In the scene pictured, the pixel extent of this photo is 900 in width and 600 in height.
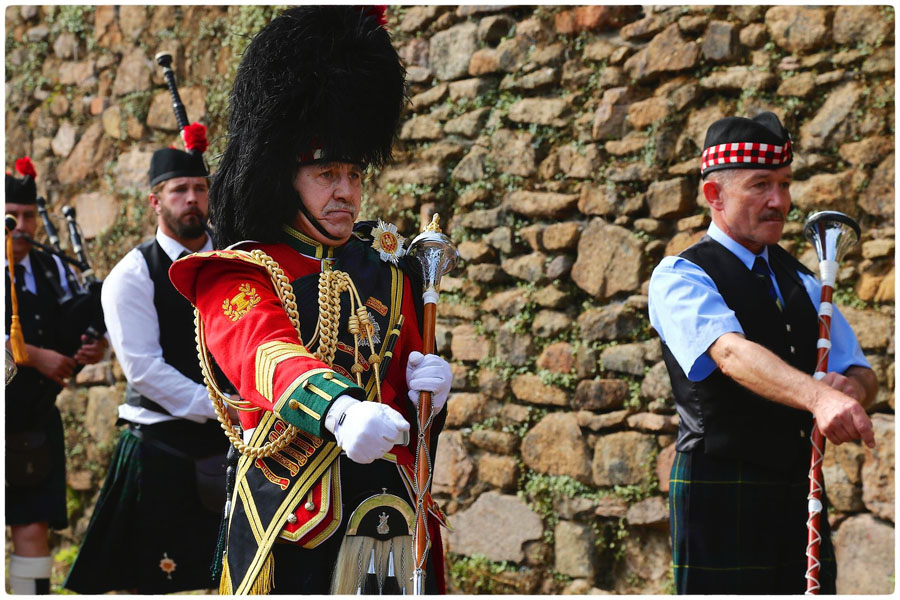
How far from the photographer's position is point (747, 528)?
307 cm

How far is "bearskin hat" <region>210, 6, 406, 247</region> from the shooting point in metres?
2.62

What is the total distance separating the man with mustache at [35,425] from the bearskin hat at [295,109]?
8.38ft

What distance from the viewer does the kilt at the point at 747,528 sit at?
3.07 metres

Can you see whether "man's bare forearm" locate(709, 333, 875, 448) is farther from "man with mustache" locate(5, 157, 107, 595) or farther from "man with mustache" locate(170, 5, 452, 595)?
Answer: "man with mustache" locate(5, 157, 107, 595)

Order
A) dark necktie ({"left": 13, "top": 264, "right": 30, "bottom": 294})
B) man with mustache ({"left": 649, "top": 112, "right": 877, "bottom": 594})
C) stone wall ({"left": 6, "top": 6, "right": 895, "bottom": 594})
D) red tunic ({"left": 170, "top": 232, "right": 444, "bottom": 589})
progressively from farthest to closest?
dark necktie ({"left": 13, "top": 264, "right": 30, "bottom": 294}) → stone wall ({"left": 6, "top": 6, "right": 895, "bottom": 594}) → man with mustache ({"left": 649, "top": 112, "right": 877, "bottom": 594}) → red tunic ({"left": 170, "top": 232, "right": 444, "bottom": 589})

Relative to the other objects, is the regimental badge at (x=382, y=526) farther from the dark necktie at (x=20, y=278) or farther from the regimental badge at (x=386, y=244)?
the dark necktie at (x=20, y=278)

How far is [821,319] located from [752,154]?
522mm

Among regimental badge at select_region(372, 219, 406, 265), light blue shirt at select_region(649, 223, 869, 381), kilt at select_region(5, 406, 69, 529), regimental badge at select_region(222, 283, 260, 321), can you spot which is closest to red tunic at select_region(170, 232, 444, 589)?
regimental badge at select_region(222, 283, 260, 321)

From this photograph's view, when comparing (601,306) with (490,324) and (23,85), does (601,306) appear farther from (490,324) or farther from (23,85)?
(23,85)

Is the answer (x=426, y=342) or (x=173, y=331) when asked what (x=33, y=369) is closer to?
(x=173, y=331)

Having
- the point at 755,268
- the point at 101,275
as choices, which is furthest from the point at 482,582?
the point at 101,275

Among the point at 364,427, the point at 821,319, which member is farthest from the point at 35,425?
the point at 821,319

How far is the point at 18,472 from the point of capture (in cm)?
498

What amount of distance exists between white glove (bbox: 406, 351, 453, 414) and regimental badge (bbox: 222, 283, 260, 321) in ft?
1.35
